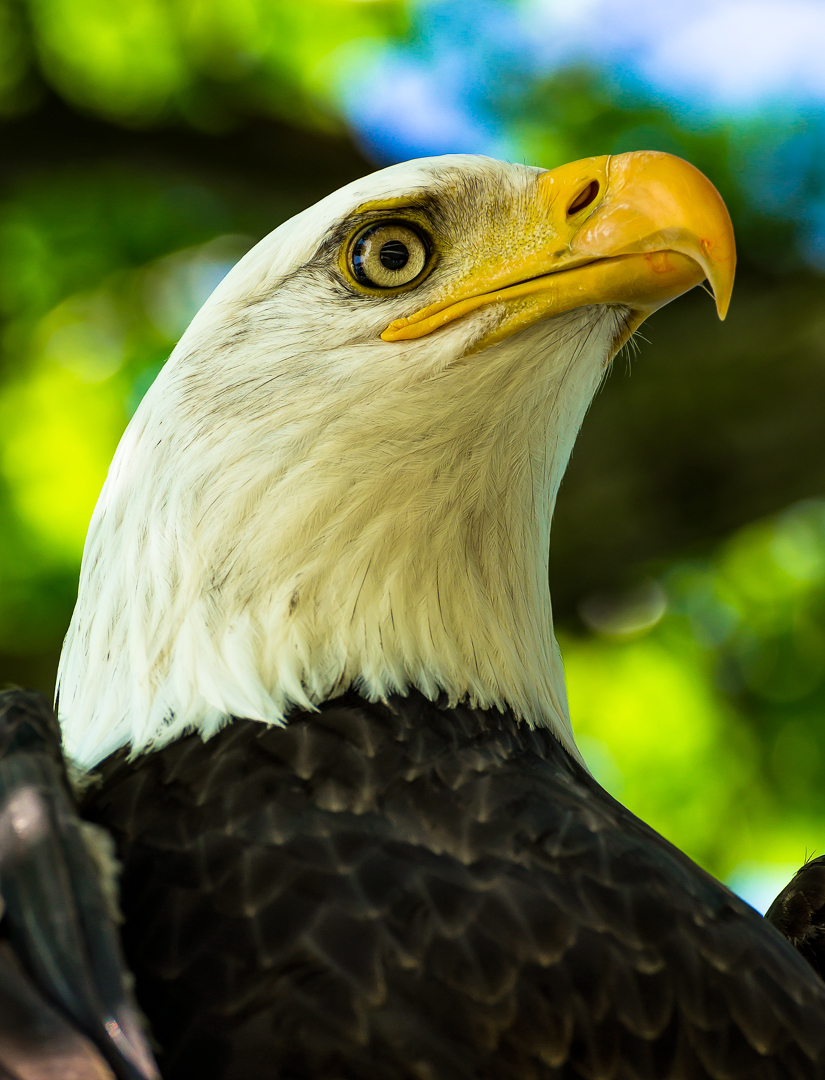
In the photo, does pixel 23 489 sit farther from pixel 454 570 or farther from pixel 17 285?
pixel 454 570

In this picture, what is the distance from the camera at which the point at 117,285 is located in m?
6.16

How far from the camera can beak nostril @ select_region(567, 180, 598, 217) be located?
2453 millimetres

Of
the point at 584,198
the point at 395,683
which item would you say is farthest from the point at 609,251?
the point at 395,683

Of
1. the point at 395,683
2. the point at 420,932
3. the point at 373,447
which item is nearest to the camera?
the point at 420,932

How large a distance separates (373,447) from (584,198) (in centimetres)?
74

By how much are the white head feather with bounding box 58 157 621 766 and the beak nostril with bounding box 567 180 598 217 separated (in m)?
0.14

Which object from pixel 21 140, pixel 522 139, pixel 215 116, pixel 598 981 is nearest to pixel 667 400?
pixel 522 139

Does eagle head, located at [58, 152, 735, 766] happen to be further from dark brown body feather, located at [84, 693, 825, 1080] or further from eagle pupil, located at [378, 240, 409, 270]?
dark brown body feather, located at [84, 693, 825, 1080]

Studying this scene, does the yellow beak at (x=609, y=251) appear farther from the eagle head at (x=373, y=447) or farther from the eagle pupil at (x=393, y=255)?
the eagle pupil at (x=393, y=255)

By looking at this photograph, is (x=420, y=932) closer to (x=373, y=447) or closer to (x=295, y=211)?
(x=373, y=447)

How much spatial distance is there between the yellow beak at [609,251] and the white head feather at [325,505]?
5cm

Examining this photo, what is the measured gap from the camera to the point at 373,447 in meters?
2.43

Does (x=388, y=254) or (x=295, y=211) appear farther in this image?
(x=295, y=211)

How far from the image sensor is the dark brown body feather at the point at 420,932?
167 cm
